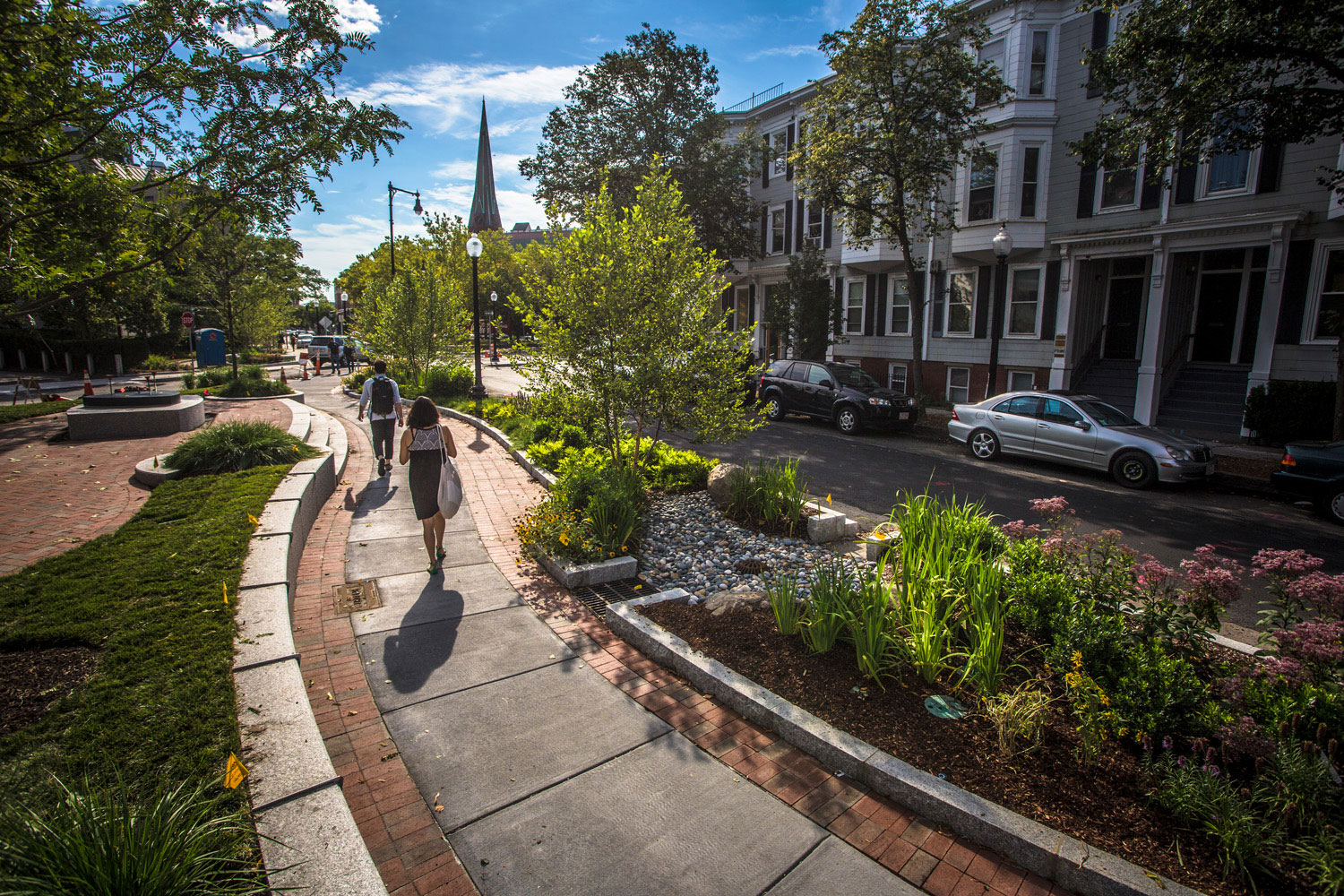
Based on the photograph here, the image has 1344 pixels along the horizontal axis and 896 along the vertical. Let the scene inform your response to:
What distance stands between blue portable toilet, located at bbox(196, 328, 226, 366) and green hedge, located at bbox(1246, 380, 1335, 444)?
1498 inches

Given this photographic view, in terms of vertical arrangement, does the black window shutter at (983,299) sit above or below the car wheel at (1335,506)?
above

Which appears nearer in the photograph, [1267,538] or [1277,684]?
[1277,684]

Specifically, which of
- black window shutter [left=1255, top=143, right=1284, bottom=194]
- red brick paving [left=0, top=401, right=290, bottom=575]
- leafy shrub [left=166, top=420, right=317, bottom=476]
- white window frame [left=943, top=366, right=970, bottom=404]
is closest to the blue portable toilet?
red brick paving [left=0, top=401, right=290, bottom=575]

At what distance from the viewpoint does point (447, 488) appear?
21.5 ft

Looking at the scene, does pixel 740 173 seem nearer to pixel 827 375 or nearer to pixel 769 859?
pixel 827 375

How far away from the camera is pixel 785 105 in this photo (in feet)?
94.8

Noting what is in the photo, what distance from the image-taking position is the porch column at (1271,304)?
14.5 m

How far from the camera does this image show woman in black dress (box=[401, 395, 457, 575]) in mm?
6488

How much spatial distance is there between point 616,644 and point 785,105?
96.3ft

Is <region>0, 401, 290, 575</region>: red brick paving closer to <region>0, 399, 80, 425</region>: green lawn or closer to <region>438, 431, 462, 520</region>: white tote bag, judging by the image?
<region>0, 399, 80, 425</region>: green lawn

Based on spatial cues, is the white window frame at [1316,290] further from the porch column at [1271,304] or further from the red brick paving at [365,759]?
the red brick paving at [365,759]

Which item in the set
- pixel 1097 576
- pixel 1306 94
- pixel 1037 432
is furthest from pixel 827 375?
pixel 1097 576

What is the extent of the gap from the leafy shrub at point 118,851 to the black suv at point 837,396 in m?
14.6

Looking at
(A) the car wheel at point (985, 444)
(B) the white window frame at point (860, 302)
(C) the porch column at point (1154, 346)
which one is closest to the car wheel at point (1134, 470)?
(A) the car wheel at point (985, 444)
